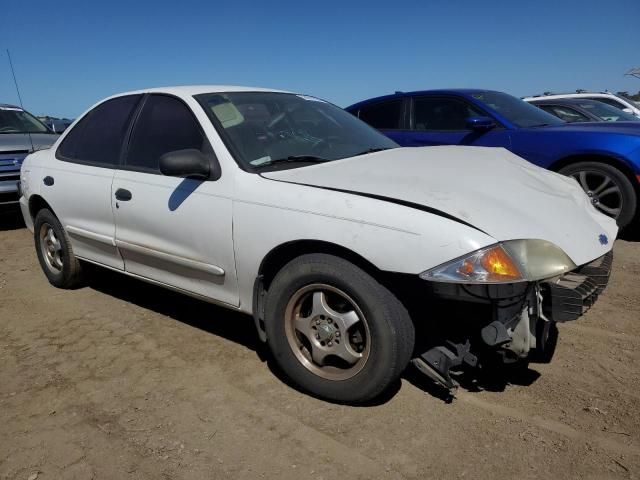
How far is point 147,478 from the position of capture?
7.00ft

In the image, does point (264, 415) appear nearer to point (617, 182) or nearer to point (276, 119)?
point (276, 119)

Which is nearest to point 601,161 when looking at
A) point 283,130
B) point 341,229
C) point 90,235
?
point 283,130

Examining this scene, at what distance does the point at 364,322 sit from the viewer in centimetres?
240

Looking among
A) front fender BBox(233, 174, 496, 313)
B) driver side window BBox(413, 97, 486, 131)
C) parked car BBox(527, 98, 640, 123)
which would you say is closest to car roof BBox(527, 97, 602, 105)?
→ parked car BBox(527, 98, 640, 123)

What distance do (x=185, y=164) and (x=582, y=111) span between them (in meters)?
7.36

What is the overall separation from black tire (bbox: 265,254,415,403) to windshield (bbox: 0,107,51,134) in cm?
696

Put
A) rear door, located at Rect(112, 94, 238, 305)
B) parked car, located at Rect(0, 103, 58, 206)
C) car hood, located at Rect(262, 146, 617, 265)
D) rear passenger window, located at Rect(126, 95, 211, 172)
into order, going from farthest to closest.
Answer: parked car, located at Rect(0, 103, 58, 206) < rear passenger window, located at Rect(126, 95, 211, 172) < rear door, located at Rect(112, 94, 238, 305) < car hood, located at Rect(262, 146, 617, 265)

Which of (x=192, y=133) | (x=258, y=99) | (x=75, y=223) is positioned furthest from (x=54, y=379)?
(x=258, y=99)

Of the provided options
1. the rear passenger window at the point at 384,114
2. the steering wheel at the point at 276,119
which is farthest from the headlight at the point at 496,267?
the rear passenger window at the point at 384,114

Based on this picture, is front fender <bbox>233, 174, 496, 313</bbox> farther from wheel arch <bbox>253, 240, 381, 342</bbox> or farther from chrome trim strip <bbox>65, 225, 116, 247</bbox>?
chrome trim strip <bbox>65, 225, 116, 247</bbox>

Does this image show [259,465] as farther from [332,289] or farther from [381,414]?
[332,289]

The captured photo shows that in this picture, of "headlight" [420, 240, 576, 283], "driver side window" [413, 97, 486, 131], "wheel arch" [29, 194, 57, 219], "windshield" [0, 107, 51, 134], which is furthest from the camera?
"windshield" [0, 107, 51, 134]

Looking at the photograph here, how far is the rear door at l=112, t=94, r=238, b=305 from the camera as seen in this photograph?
2885 mm

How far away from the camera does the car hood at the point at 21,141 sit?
7.02 m
